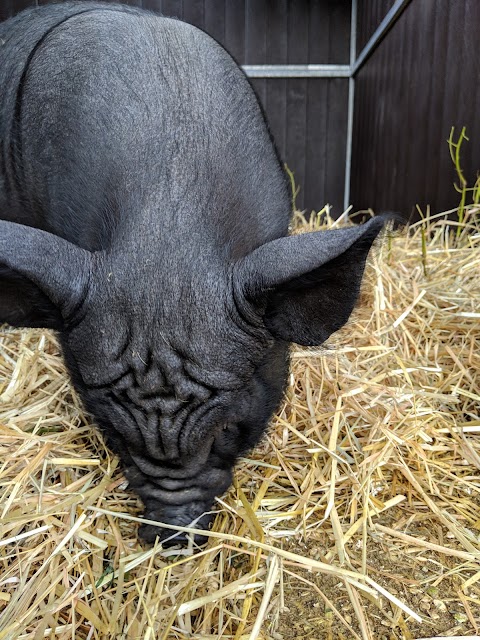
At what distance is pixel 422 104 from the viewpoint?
571 centimetres

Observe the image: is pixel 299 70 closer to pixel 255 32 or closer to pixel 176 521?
pixel 255 32

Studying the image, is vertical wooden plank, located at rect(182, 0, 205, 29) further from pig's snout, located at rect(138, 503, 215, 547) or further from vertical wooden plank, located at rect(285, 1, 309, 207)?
pig's snout, located at rect(138, 503, 215, 547)

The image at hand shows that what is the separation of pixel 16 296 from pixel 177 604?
1120 mm

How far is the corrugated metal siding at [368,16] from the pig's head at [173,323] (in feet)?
18.3

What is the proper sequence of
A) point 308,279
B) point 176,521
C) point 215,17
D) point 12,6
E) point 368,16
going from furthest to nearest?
1. point 215,17
2. point 12,6
3. point 368,16
4. point 176,521
5. point 308,279

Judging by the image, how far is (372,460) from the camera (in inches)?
106

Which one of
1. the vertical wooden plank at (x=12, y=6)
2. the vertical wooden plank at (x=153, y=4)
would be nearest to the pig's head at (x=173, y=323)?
the vertical wooden plank at (x=12, y=6)

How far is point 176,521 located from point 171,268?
0.92 m

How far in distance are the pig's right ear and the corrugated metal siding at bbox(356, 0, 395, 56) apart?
572cm

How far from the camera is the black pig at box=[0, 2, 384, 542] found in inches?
81.1

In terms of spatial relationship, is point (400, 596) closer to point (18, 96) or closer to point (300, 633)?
point (300, 633)

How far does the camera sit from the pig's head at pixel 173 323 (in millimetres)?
2012

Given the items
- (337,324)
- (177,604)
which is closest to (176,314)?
(337,324)

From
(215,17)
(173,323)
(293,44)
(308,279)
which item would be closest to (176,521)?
(173,323)
